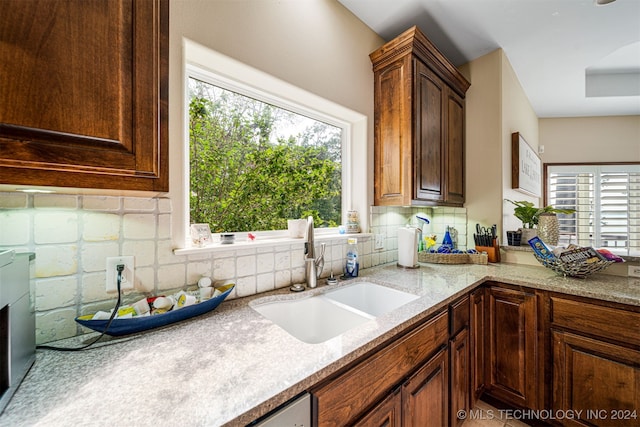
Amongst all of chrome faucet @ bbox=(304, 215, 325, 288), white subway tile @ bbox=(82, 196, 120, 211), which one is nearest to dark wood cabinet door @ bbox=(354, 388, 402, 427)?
chrome faucet @ bbox=(304, 215, 325, 288)

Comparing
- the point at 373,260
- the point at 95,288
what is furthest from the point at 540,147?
the point at 95,288

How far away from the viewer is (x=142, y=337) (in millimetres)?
814

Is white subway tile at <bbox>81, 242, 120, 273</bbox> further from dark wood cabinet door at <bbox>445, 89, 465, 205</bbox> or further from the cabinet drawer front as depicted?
dark wood cabinet door at <bbox>445, 89, 465, 205</bbox>

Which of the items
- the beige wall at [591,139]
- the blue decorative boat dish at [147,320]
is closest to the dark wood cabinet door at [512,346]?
the blue decorative boat dish at [147,320]

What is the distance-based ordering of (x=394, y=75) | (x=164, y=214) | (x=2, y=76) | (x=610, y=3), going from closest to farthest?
(x=2, y=76) < (x=164, y=214) < (x=610, y=3) < (x=394, y=75)

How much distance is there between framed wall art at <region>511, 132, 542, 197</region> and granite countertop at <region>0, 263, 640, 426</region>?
6.49ft

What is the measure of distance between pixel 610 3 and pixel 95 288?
318 cm

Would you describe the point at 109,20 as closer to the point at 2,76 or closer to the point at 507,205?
the point at 2,76

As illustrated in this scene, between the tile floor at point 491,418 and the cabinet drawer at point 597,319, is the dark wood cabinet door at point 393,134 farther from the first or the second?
the tile floor at point 491,418

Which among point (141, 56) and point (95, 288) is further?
point (95, 288)

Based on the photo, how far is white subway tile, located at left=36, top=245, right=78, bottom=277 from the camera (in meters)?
0.78

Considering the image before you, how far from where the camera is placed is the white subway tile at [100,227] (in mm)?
856

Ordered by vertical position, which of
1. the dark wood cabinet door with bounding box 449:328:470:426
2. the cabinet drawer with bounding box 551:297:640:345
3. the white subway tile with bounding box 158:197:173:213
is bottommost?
the dark wood cabinet door with bounding box 449:328:470:426

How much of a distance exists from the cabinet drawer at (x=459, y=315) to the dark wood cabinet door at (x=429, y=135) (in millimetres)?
688
